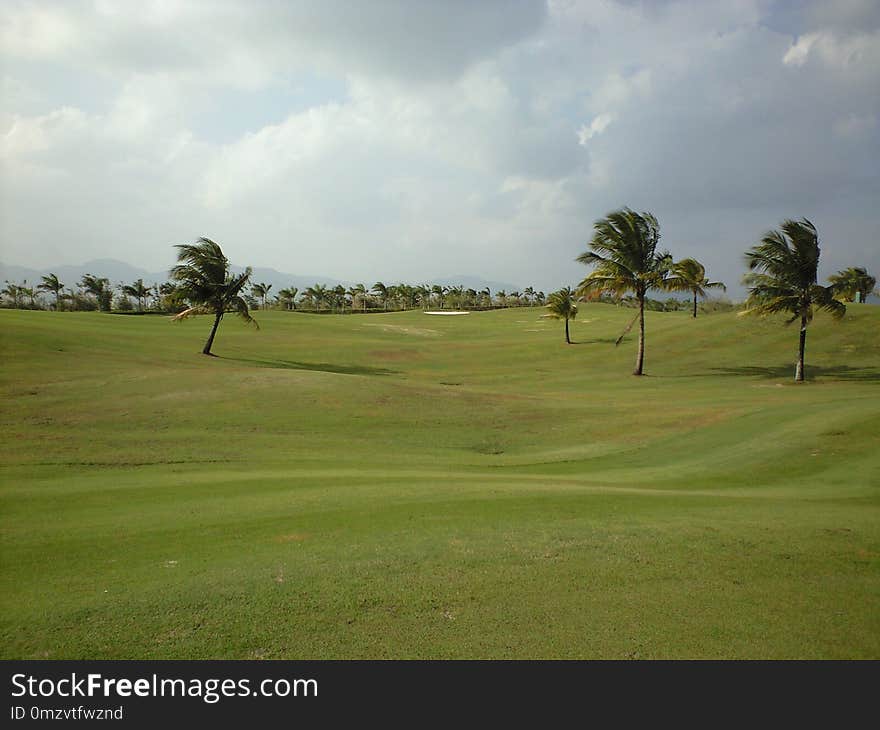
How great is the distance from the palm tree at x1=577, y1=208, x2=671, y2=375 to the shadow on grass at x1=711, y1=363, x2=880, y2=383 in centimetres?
651

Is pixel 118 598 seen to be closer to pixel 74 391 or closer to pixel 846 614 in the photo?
pixel 846 614

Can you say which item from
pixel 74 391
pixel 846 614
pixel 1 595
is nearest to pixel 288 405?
pixel 74 391

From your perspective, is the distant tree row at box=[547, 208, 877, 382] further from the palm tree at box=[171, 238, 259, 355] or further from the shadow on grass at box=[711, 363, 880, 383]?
the palm tree at box=[171, 238, 259, 355]

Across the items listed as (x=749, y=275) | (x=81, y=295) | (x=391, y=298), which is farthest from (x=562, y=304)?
(x=81, y=295)

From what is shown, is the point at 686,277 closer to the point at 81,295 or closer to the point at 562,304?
the point at 562,304

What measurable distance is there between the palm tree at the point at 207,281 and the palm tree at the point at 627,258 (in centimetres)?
2452

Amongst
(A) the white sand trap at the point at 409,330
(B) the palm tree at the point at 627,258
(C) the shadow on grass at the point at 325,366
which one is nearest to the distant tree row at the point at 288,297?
(A) the white sand trap at the point at 409,330

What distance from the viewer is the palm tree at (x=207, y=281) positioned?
40875 millimetres

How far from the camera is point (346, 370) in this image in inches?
1704

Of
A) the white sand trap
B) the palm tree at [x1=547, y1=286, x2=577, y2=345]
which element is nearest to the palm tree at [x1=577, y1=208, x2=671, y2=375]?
the palm tree at [x1=547, y1=286, x2=577, y2=345]

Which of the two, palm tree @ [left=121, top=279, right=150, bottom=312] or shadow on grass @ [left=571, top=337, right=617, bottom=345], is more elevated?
palm tree @ [left=121, top=279, right=150, bottom=312]

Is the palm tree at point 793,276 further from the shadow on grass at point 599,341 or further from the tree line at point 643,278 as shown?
the shadow on grass at point 599,341

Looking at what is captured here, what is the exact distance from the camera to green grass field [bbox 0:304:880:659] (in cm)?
623

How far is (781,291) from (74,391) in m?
37.4
